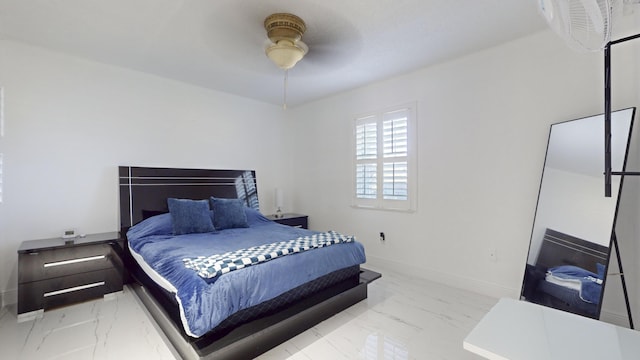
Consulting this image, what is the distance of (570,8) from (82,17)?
131 inches

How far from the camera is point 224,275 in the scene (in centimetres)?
192

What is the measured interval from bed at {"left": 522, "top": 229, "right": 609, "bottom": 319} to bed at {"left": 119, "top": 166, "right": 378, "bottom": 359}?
147 centimetres

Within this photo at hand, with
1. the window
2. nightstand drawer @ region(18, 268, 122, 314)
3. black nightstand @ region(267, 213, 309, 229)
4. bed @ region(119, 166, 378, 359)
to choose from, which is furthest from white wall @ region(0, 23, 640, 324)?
black nightstand @ region(267, 213, 309, 229)

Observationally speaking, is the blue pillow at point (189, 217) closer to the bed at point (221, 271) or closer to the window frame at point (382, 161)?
the bed at point (221, 271)

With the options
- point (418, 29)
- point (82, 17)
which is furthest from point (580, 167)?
point (82, 17)

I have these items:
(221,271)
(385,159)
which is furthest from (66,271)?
(385,159)

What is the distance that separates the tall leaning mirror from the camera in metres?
2.08

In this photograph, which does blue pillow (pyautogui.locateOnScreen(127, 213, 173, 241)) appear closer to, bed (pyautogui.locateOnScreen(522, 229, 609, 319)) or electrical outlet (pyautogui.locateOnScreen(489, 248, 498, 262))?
electrical outlet (pyautogui.locateOnScreen(489, 248, 498, 262))

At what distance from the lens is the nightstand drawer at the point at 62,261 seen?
2.60m

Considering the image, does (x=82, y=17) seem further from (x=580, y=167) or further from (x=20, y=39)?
(x=580, y=167)

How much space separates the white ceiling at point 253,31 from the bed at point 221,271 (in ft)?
4.84

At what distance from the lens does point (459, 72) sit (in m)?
3.24

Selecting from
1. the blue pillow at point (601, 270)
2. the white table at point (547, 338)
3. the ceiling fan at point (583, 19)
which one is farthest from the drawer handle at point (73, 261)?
the blue pillow at point (601, 270)

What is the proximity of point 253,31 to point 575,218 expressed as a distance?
10.4ft
